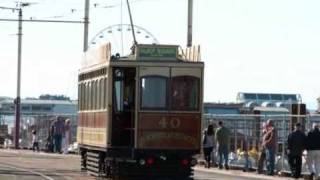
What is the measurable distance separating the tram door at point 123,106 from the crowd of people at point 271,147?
215 inches

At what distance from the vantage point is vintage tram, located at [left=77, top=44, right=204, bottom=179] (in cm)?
2400

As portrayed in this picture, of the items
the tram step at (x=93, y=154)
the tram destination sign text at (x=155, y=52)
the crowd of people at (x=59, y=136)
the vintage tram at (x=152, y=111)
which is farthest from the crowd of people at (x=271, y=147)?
the crowd of people at (x=59, y=136)

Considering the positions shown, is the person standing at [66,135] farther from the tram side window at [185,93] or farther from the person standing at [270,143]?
the tram side window at [185,93]

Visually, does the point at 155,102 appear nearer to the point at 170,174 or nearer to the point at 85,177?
the point at 170,174

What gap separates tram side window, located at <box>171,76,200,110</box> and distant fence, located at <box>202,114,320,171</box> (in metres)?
3.84

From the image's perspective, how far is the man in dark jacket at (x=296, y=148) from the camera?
89.4 feet

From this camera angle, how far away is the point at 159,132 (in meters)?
24.0

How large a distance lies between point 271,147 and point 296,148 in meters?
1.92

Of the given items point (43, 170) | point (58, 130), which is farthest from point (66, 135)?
point (43, 170)

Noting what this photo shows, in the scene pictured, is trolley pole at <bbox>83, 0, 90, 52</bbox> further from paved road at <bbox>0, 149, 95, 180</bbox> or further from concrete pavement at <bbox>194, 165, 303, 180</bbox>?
concrete pavement at <bbox>194, 165, 303, 180</bbox>

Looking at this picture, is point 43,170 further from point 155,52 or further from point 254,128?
point 155,52

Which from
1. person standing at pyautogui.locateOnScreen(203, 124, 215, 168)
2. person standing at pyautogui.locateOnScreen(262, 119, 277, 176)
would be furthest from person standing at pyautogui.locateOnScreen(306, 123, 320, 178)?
person standing at pyautogui.locateOnScreen(203, 124, 215, 168)

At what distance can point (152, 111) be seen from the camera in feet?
78.7

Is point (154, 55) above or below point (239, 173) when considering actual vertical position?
above
